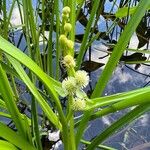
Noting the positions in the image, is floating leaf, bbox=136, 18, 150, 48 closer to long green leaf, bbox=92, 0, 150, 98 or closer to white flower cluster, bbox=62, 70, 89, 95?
long green leaf, bbox=92, 0, 150, 98

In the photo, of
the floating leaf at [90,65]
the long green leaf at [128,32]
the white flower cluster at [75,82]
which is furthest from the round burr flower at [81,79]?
the floating leaf at [90,65]

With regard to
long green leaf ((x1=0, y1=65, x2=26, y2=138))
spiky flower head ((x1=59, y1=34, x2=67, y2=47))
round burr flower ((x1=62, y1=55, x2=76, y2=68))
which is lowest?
long green leaf ((x1=0, y1=65, x2=26, y2=138))

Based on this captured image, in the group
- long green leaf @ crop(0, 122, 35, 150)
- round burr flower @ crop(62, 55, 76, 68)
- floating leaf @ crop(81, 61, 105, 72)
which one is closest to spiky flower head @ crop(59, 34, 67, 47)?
round burr flower @ crop(62, 55, 76, 68)

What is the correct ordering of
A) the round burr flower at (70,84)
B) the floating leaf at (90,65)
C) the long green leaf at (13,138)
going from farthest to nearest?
the floating leaf at (90,65), the long green leaf at (13,138), the round burr flower at (70,84)

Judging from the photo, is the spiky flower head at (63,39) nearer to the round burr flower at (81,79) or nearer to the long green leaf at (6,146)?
the round burr flower at (81,79)

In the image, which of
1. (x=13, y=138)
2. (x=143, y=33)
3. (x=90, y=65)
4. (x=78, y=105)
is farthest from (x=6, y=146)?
(x=143, y=33)

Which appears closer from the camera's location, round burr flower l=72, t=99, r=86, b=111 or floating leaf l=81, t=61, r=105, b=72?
round burr flower l=72, t=99, r=86, b=111

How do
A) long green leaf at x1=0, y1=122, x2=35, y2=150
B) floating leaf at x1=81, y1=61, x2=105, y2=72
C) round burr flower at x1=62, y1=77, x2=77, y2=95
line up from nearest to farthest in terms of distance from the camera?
round burr flower at x1=62, y1=77, x2=77, y2=95, long green leaf at x1=0, y1=122, x2=35, y2=150, floating leaf at x1=81, y1=61, x2=105, y2=72

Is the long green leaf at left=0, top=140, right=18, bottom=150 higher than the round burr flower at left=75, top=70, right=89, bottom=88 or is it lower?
lower
